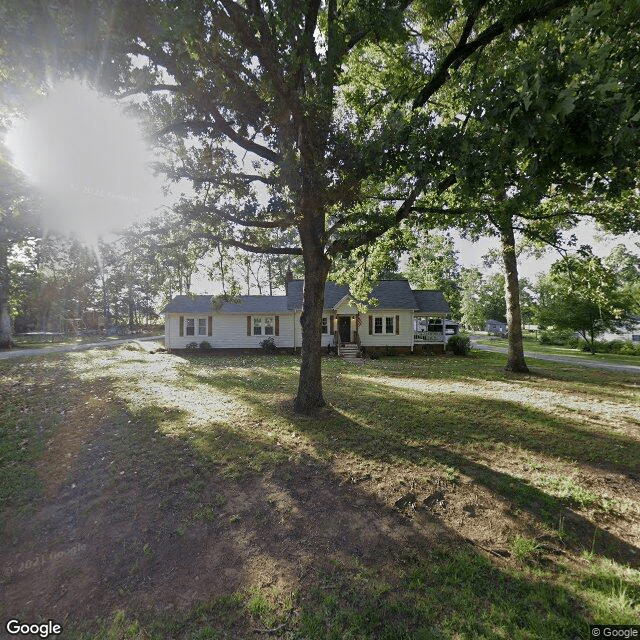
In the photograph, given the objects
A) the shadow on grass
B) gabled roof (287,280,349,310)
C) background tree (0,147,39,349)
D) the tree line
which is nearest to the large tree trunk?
the tree line

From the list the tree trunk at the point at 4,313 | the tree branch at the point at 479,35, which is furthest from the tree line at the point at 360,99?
the tree trunk at the point at 4,313

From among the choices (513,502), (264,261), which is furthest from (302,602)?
(264,261)

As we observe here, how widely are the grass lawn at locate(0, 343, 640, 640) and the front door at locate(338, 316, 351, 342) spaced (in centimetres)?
1481

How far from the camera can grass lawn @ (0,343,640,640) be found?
9.35 feet

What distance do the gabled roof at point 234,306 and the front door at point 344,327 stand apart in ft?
14.0

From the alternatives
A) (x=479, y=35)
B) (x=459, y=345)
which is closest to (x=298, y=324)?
(x=459, y=345)

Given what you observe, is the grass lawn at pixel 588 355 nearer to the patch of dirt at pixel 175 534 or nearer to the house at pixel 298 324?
the house at pixel 298 324

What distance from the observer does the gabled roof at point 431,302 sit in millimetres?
24016

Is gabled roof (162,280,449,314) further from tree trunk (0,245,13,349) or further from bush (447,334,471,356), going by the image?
tree trunk (0,245,13,349)

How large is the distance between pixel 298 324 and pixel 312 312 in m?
15.8

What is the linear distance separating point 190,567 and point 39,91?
9.63 metres

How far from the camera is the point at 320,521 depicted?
13.5ft

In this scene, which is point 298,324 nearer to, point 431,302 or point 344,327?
point 344,327

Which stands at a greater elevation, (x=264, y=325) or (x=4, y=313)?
(x=4, y=313)
